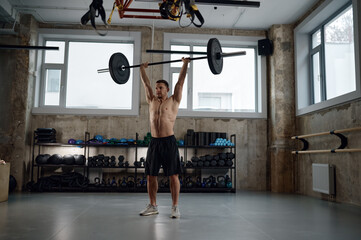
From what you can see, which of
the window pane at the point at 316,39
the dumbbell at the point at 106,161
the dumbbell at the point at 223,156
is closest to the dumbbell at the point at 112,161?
the dumbbell at the point at 106,161

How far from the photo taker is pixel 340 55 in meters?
5.20

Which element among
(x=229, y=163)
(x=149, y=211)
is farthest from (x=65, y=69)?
(x=149, y=211)

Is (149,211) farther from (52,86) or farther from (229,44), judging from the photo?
(229,44)

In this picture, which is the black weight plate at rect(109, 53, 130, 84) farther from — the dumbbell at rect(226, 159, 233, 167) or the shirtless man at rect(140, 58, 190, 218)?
the dumbbell at rect(226, 159, 233, 167)

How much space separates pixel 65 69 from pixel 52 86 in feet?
1.49

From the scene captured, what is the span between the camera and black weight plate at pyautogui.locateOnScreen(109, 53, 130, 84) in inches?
155

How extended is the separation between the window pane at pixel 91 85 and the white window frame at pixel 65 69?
0.14 meters

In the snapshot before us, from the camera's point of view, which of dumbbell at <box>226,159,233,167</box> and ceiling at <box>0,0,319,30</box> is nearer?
ceiling at <box>0,0,319,30</box>

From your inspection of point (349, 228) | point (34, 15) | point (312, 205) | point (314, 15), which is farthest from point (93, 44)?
point (349, 228)

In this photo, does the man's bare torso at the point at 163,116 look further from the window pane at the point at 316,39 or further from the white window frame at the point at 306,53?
the window pane at the point at 316,39

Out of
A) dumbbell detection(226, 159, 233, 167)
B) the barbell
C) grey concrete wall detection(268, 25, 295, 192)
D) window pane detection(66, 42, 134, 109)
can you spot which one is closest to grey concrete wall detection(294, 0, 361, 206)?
grey concrete wall detection(268, 25, 295, 192)

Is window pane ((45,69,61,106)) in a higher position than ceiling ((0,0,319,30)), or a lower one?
lower

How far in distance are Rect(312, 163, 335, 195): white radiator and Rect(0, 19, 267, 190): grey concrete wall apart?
1.52m

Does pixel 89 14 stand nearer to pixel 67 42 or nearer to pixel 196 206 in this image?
pixel 196 206
